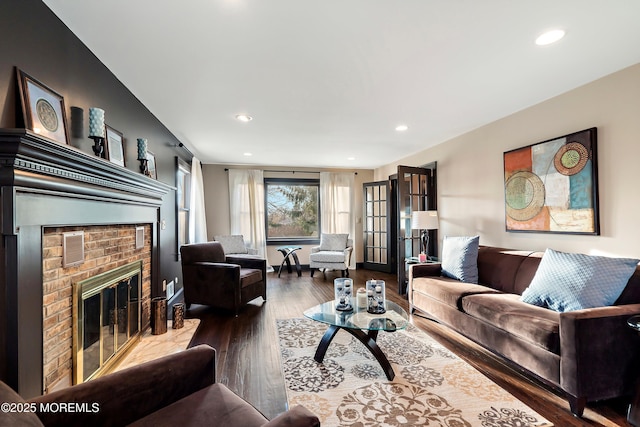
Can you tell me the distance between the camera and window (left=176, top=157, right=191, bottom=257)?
4.34m

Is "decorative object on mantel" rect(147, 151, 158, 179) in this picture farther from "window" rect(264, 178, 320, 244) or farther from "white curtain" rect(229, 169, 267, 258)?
"window" rect(264, 178, 320, 244)

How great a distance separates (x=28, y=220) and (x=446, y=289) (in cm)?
311

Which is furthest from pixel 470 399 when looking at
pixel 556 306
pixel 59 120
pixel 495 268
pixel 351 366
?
pixel 59 120

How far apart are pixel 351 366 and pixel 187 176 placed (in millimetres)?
4168

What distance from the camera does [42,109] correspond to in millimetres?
1551

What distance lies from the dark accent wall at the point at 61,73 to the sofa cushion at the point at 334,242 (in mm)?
3413

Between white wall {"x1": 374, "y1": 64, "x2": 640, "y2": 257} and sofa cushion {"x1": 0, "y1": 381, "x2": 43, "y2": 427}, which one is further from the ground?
white wall {"x1": 374, "y1": 64, "x2": 640, "y2": 257}

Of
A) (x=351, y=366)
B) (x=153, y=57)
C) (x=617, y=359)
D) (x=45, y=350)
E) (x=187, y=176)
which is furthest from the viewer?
(x=187, y=176)

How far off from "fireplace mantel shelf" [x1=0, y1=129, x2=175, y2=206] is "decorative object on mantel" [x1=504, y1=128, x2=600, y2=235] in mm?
3659

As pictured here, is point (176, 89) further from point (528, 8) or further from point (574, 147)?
point (574, 147)

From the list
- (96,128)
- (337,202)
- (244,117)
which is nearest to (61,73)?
(96,128)

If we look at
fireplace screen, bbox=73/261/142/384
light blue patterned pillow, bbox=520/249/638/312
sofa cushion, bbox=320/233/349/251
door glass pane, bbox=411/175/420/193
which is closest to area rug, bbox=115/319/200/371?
fireplace screen, bbox=73/261/142/384

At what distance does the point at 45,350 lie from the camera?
1501 mm

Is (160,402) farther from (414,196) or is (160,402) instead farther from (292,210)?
(292,210)
